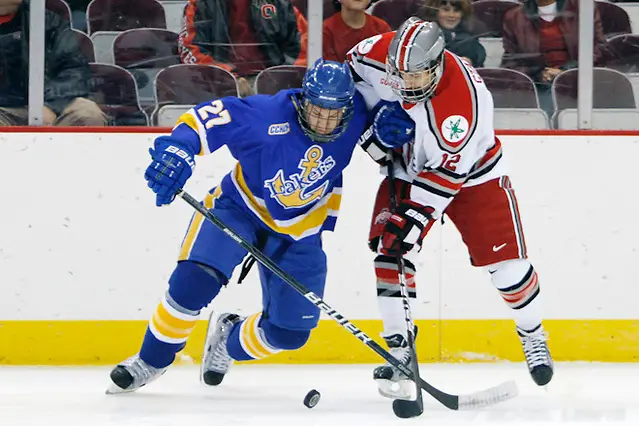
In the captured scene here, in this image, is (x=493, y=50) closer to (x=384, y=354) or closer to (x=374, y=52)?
(x=374, y=52)

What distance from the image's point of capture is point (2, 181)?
4.23 metres

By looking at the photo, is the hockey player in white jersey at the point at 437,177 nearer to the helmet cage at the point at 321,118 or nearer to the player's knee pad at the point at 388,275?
the player's knee pad at the point at 388,275

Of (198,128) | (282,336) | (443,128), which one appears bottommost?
(282,336)

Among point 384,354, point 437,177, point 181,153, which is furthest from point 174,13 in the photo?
point 384,354

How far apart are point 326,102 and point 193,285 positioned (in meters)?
Result: 0.70

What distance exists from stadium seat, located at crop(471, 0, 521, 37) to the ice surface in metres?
1.33

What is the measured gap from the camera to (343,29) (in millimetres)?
4340

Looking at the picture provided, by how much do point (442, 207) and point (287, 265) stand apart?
53 cm

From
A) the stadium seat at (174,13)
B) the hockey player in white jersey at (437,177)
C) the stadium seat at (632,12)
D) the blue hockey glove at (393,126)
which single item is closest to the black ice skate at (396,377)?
the hockey player in white jersey at (437,177)

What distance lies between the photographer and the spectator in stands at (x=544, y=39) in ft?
14.5

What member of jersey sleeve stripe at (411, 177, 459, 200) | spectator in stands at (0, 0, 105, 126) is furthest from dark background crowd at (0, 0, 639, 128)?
jersey sleeve stripe at (411, 177, 459, 200)

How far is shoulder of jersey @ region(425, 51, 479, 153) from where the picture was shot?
321cm

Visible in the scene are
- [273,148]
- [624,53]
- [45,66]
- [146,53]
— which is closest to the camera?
[273,148]

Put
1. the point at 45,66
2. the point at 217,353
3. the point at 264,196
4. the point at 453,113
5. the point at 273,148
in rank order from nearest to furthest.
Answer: the point at 453,113, the point at 273,148, the point at 264,196, the point at 217,353, the point at 45,66
